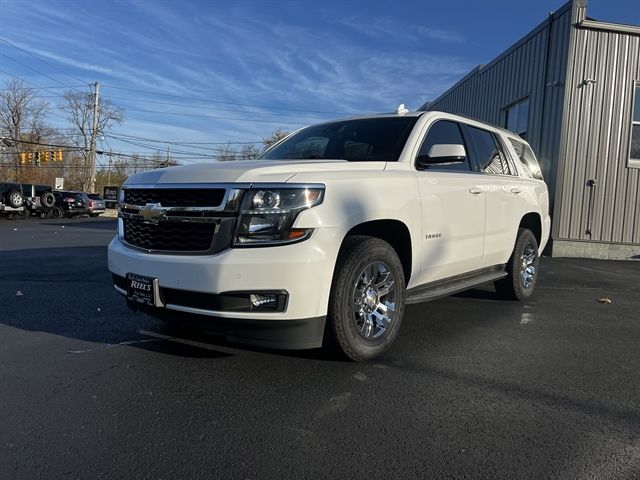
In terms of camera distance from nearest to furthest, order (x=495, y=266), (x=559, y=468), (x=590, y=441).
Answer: (x=559, y=468) → (x=590, y=441) → (x=495, y=266)

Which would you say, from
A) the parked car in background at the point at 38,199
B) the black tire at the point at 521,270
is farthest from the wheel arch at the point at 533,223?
the parked car in background at the point at 38,199

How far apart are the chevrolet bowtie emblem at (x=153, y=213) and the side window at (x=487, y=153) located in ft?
10.1

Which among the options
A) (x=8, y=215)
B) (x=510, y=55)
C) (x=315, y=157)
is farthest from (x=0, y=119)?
(x=315, y=157)

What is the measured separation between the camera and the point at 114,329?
4.44m

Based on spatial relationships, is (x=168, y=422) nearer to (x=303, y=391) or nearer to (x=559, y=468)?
(x=303, y=391)

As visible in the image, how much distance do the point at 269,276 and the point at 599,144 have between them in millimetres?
9629

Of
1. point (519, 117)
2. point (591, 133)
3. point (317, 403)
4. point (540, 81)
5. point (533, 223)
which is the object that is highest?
point (540, 81)

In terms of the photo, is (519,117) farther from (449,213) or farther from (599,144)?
(449,213)

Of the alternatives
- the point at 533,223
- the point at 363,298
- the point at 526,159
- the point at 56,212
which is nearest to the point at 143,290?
the point at 363,298

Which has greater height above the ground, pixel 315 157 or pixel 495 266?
pixel 315 157

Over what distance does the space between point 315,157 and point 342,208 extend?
1296 mm

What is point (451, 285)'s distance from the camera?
451 centimetres

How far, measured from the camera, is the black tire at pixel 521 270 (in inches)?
225

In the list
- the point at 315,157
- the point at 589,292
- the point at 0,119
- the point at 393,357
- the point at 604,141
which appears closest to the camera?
the point at 393,357
